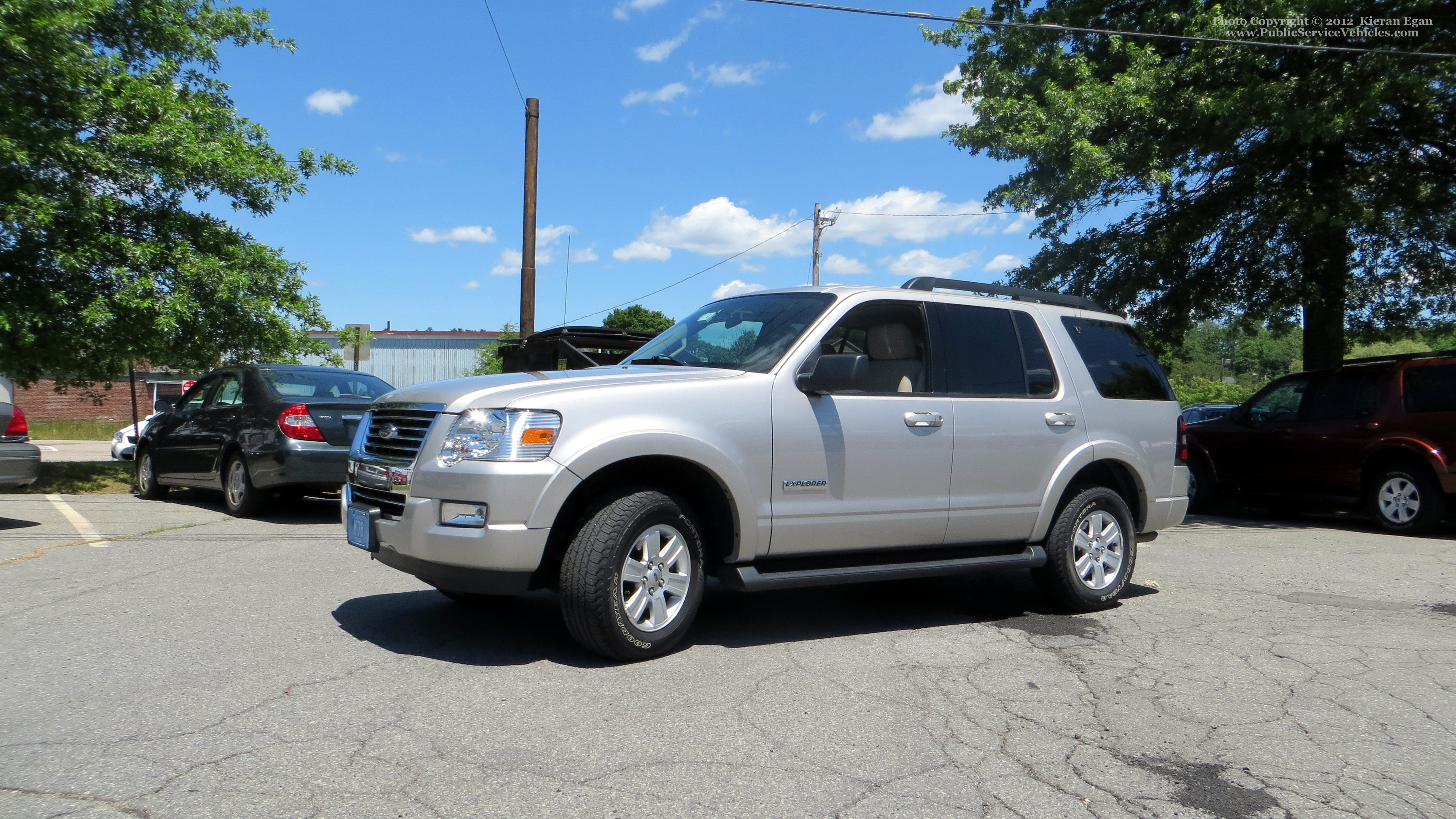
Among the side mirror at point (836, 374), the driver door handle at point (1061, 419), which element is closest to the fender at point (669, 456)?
the side mirror at point (836, 374)

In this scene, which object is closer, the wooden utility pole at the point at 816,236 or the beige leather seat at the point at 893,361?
the beige leather seat at the point at 893,361

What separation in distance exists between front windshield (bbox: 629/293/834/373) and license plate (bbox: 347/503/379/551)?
5.70ft

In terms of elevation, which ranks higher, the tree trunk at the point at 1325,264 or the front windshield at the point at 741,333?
the tree trunk at the point at 1325,264

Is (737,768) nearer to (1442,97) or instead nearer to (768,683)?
(768,683)

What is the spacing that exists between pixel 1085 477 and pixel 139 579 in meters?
6.21

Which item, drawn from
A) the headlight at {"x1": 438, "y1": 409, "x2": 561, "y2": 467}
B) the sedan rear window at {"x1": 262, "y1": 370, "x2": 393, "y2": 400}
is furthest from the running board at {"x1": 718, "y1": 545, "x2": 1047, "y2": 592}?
the sedan rear window at {"x1": 262, "y1": 370, "x2": 393, "y2": 400}

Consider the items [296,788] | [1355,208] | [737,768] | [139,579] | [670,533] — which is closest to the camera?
[296,788]

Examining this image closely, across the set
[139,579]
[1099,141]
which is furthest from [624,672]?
[1099,141]

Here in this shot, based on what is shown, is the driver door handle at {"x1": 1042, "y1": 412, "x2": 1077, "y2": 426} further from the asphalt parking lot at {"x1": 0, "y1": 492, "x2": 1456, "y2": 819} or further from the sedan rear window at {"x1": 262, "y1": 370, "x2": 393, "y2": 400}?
the sedan rear window at {"x1": 262, "y1": 370, "x2": 393, "y2": 400}

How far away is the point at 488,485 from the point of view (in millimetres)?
4625

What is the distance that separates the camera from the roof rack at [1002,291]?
634 cm

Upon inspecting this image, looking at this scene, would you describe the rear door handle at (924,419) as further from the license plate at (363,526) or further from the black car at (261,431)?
the black car at (261,431)

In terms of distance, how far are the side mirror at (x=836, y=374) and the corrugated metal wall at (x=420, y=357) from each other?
5163 centimetres

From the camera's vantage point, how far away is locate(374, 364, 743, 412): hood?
4.83m
